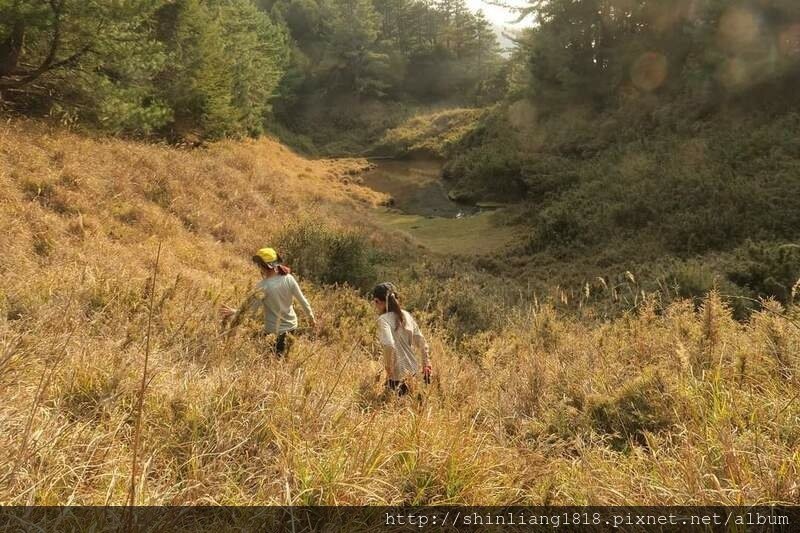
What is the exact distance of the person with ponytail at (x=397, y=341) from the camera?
4.12m

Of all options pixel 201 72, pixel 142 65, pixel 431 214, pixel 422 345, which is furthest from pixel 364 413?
pixel 431 214

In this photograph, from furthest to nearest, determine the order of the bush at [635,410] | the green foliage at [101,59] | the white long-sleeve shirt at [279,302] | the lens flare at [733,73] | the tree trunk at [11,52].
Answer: the lens flare at [733,73] < the tree trunk at [11,52] < the green foliage at [101,59] < the white long-sleeve shirt at [279,302] < the bush at [635,410]

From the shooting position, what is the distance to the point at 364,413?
3262mm

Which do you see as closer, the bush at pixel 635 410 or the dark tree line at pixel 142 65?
the bush at pixel 635 410

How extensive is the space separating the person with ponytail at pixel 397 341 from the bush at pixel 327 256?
17.1ft

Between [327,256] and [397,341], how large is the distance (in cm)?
646

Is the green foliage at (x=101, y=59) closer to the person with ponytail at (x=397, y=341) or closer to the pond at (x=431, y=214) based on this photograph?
the pond at (x=431, y=214)

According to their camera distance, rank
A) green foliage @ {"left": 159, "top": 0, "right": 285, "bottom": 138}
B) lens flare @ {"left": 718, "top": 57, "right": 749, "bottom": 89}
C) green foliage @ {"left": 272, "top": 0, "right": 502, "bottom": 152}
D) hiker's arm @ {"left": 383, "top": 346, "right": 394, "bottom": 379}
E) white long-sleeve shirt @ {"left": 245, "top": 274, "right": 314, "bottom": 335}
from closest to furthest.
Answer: hiker's arm @ {"left": 383, "top": 346, "right": 394, "bottom": 379} → white long-sleeve shirt @ {"left": 245, "top": 274, "right": 314, "bottom": 335} → green foliage @ {"left": 159, "top": 0, "right": 285, "bottom": 138} → lens flare @ {"left": 718, "top": 57, "right": 749, "bottom": 89} → green foliage @ {"left": 272, "top": 0, "right": 502, "bottom": 152}

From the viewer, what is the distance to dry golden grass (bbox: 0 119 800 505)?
2123mm

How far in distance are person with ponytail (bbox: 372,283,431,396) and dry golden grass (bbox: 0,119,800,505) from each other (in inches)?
10.0

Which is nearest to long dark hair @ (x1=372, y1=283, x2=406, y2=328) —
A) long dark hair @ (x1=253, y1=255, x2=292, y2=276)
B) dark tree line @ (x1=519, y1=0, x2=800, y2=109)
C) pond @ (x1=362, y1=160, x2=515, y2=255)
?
long dark hair @ (x1=253, y1=255, x2=292, y2=276)

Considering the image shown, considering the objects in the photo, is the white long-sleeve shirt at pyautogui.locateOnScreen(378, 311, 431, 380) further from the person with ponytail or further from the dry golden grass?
the dry golden grass

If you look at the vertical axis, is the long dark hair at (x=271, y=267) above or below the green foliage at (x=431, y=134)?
below

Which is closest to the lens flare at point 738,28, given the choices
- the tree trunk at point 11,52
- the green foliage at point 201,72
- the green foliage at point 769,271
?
the green foliage at point 769,271
